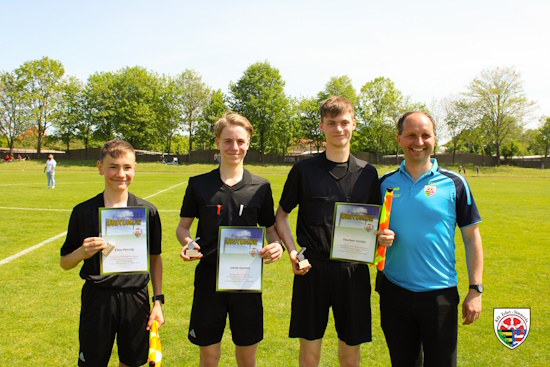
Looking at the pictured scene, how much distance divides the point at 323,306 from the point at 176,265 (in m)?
4.81

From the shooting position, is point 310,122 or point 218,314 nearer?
point 218,314

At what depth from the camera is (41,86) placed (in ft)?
203

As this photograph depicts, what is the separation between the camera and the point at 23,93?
60.9 metres

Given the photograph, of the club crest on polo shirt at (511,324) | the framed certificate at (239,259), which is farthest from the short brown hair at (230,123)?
the club crest on polo shirt at (511,324)

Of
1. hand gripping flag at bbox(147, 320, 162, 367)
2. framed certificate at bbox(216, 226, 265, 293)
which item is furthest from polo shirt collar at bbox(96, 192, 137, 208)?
hand gripping flag at bbox(147, 320, 162, 367)

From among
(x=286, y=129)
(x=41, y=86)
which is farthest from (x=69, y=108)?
(x=286, y=129)

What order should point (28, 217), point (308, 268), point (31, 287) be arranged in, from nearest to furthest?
point (308, 268) < point (31, 287) < point (28, 217)

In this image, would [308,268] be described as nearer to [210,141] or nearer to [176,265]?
[176,265]

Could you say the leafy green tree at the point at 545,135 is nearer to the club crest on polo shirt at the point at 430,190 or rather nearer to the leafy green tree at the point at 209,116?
the leafy green tree at the point at 209,116

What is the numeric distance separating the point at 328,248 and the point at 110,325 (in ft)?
5.93

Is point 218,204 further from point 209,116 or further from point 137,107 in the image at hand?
point 137,107

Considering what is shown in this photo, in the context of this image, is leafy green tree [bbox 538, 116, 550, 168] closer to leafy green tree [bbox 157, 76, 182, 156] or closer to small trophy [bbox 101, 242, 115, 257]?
leafy green tree [bbox 157, 76, 182, 156]

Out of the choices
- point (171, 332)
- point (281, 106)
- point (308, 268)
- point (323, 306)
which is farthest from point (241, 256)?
point (281, 106)

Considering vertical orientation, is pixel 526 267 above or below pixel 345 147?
below
